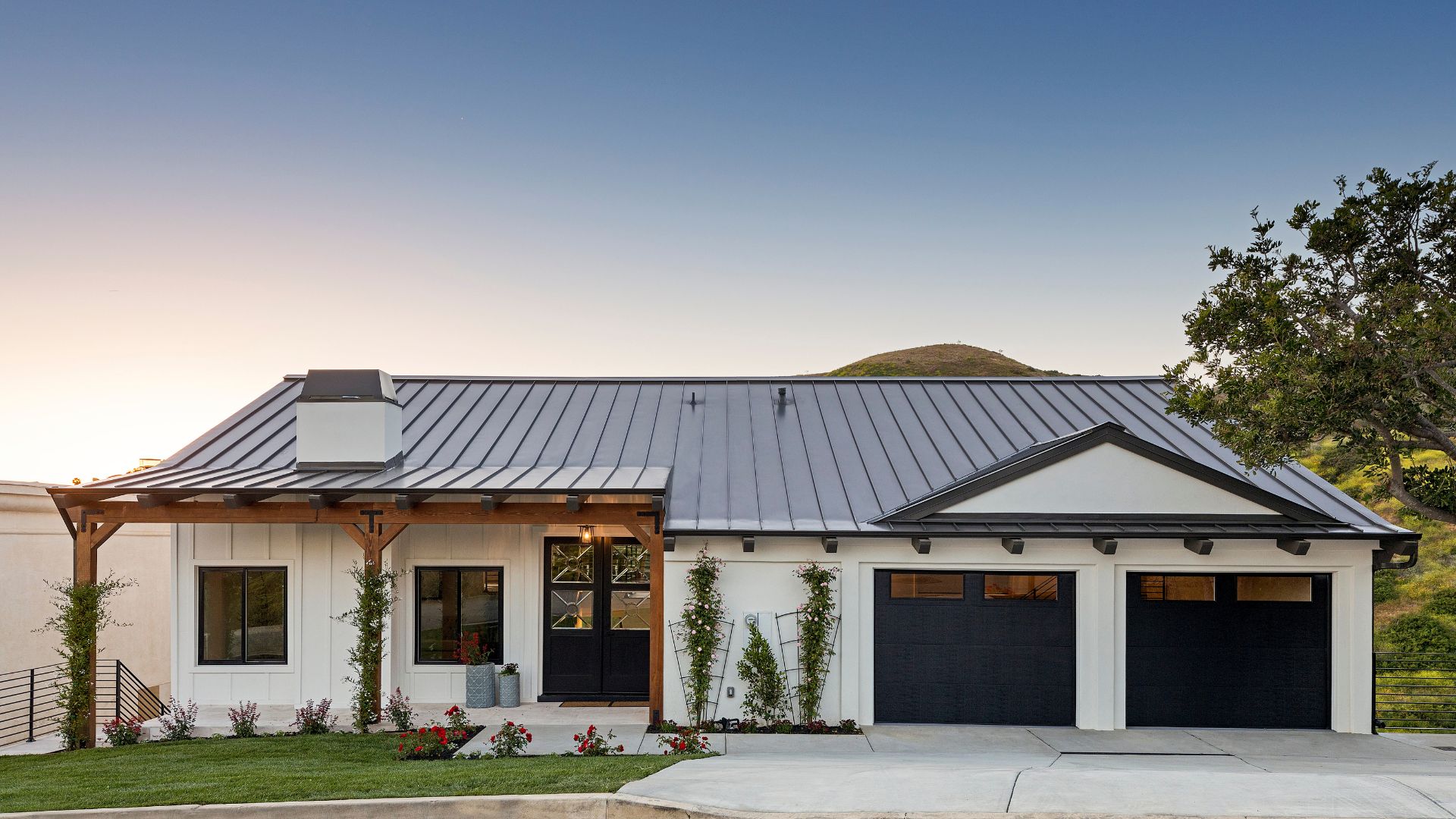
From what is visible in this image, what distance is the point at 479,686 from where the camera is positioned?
10805 millimetres

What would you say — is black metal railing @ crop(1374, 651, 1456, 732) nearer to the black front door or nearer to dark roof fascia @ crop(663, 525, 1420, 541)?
dark roof fascia @ crop(663, 525, 1420, 541)

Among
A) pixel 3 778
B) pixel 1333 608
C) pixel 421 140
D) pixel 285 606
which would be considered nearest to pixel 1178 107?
pixel 1333 608

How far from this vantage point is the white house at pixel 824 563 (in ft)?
31.9

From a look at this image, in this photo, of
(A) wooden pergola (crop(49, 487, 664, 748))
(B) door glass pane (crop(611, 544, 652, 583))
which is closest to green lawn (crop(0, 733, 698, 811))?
(A) wooden pergola (crop(49, 487, 664, 748))

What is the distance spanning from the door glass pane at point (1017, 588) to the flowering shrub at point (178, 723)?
10323 mm

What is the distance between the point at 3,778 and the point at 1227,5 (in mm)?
20235

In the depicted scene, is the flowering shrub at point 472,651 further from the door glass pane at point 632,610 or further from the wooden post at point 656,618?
the wooden post at point 656,618

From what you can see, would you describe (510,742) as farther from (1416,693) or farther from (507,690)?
(1416,693)

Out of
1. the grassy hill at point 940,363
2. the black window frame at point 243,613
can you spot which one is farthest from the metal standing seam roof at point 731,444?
the grassy hill at point 940,363

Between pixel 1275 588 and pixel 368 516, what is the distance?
11925mm

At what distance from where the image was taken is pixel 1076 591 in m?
10.1

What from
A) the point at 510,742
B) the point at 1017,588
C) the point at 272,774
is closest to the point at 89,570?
the point at 272,774

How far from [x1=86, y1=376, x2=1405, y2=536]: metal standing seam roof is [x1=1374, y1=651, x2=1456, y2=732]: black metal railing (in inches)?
105

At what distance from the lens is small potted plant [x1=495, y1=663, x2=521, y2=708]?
10914mm
